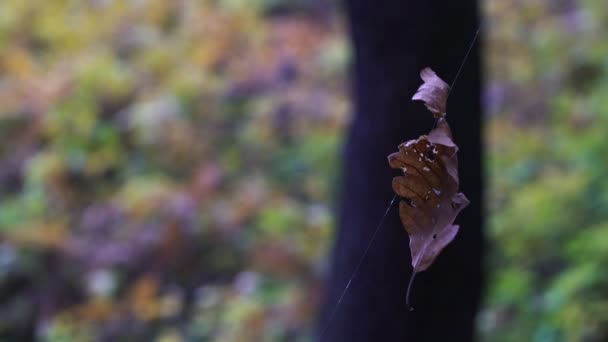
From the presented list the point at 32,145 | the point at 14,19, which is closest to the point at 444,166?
the point at 32,145

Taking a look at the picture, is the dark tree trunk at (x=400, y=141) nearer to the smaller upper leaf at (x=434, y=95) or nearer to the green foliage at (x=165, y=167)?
the smaller upper leaf at (x=434, y=95)

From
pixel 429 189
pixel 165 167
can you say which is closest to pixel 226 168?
pixel 165 167

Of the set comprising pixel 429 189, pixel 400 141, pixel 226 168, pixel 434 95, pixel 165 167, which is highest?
pixel 165 167

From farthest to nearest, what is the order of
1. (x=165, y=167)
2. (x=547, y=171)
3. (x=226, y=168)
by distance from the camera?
(x=165, y=167)
(x=226, y=168)
(x=547, y=171)

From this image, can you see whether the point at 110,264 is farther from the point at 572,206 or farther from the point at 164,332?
the point at 572,206

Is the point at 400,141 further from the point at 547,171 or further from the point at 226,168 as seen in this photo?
the point at 226,168

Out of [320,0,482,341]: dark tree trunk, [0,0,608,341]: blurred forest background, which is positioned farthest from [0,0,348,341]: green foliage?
[320,0,482,341]: dark tree trunk
